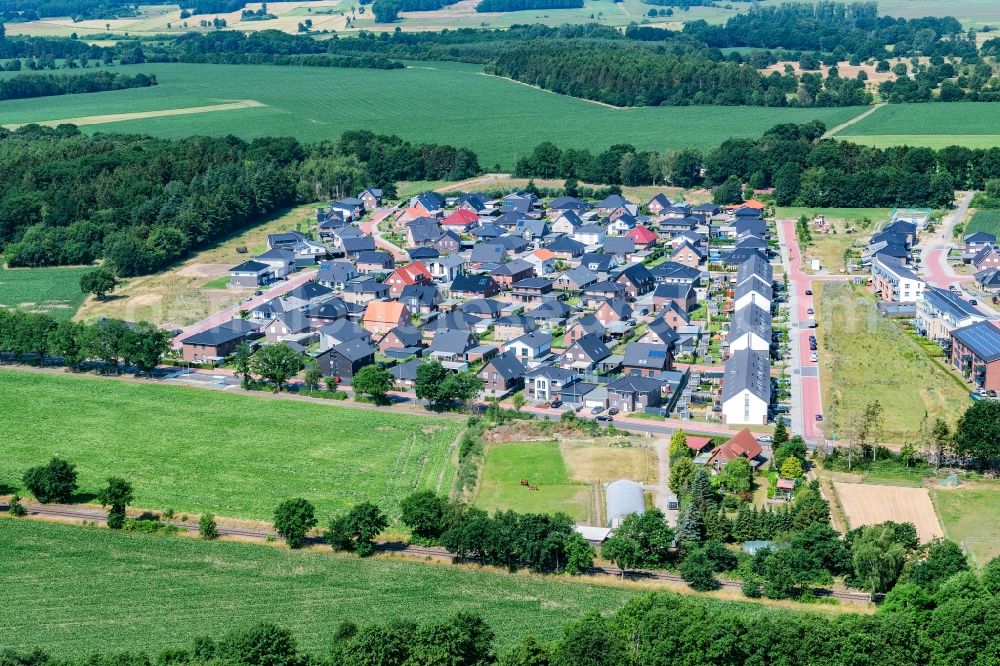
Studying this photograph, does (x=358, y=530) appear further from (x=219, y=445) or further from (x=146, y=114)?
(x=146, y=114)

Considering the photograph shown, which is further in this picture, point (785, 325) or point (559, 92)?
point (559, 92)

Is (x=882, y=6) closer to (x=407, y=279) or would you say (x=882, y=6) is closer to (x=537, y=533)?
(x=407, y=279)

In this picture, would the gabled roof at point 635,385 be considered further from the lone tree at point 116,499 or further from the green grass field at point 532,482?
the lone tree at point 116,499

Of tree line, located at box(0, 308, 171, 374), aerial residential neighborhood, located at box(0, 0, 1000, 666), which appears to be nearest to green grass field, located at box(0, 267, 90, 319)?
aerial residential neighborhood, located at box(0, 0, 1000, 666)

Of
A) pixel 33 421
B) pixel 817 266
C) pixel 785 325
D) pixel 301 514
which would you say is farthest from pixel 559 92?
pixel 301 514

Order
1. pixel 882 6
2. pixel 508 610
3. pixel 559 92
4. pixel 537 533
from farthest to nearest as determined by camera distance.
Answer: pixel 882 6 < pixel 559 92 < pixel 537 533 < pixel 508 610

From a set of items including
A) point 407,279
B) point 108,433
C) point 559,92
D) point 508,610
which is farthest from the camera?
point 559,92

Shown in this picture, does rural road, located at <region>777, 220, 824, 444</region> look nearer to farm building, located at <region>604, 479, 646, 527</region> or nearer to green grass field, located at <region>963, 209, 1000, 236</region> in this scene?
→ farm building, located at <region>604, 479, 646, 527</region>
